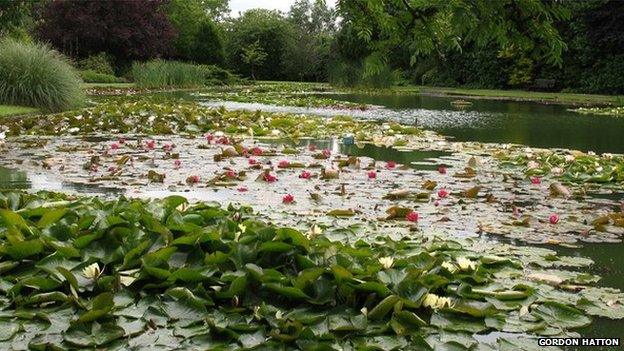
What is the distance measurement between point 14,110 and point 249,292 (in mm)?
9315

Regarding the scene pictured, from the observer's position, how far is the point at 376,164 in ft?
22.1

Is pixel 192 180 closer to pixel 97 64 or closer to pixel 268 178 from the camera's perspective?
pixel 268 178

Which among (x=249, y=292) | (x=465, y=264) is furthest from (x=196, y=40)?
(x=249, y=292)

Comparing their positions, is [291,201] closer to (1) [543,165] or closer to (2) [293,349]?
(2) [293,349]

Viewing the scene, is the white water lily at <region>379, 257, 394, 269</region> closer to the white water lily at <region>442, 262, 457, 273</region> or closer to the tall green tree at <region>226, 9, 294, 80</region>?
the white water lily at <region>442, 262, 457, 273</region>

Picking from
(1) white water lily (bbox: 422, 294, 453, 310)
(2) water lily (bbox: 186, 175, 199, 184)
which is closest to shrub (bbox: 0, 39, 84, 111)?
(2) water lily (bbox: 186, 175, 199, 184)

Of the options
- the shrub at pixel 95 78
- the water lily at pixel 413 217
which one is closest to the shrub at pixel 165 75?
the shrub at pixel 95 78

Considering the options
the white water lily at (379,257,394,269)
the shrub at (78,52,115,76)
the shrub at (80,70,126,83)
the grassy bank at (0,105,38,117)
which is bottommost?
the white water lily at (379,257,394,269)

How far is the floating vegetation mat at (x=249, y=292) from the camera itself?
238cm

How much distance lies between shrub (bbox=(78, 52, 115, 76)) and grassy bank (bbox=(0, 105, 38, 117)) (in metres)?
18.7

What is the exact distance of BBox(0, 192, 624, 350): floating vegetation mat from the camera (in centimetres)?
238

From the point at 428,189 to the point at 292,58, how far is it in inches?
1413

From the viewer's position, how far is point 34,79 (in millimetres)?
11758

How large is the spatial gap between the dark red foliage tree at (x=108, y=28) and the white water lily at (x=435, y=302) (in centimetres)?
2927
